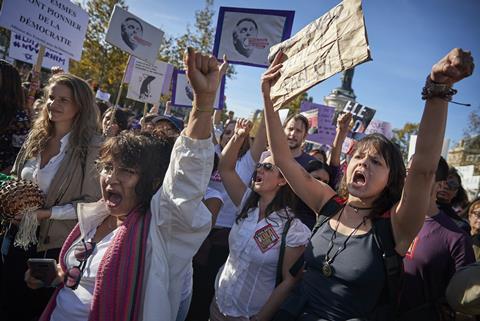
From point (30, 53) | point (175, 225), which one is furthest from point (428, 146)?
point (30, 53)

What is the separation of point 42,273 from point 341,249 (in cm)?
162

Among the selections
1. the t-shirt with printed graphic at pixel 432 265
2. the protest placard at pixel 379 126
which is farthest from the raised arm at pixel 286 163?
the protest placard at pixel 379 126

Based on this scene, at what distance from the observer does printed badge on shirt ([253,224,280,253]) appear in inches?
93.2

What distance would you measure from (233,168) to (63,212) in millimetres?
1332

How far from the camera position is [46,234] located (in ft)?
8.09

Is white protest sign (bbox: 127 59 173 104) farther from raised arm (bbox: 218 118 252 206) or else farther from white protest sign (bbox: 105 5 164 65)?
raised arm (bbox: 218 118 252 206)

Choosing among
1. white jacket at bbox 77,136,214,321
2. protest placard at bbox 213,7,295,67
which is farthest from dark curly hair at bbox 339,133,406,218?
protest placard at bbox 213,7,295,67

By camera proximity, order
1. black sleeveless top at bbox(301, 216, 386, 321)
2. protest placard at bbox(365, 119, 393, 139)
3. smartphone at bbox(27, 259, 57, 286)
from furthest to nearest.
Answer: protest placard at bbox(365, 119, 393, 139)
smartphone at bbox(27, 259, 57, 286)
black sleeveless top at bbox(301, 216, 386, 321)

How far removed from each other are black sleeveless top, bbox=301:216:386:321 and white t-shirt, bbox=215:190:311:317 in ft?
1.41

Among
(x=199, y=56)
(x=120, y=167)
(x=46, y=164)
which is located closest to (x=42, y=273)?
(x=120, y=167)

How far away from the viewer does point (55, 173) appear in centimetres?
253

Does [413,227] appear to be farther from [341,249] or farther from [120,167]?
[120,167]

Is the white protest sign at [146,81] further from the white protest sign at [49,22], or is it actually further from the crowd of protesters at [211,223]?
the crowd of protesters at [211,223]

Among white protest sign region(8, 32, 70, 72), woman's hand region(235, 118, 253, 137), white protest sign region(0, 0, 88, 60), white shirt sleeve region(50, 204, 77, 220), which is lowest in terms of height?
white shirt sleeve region(50, 204, 77, 220)
